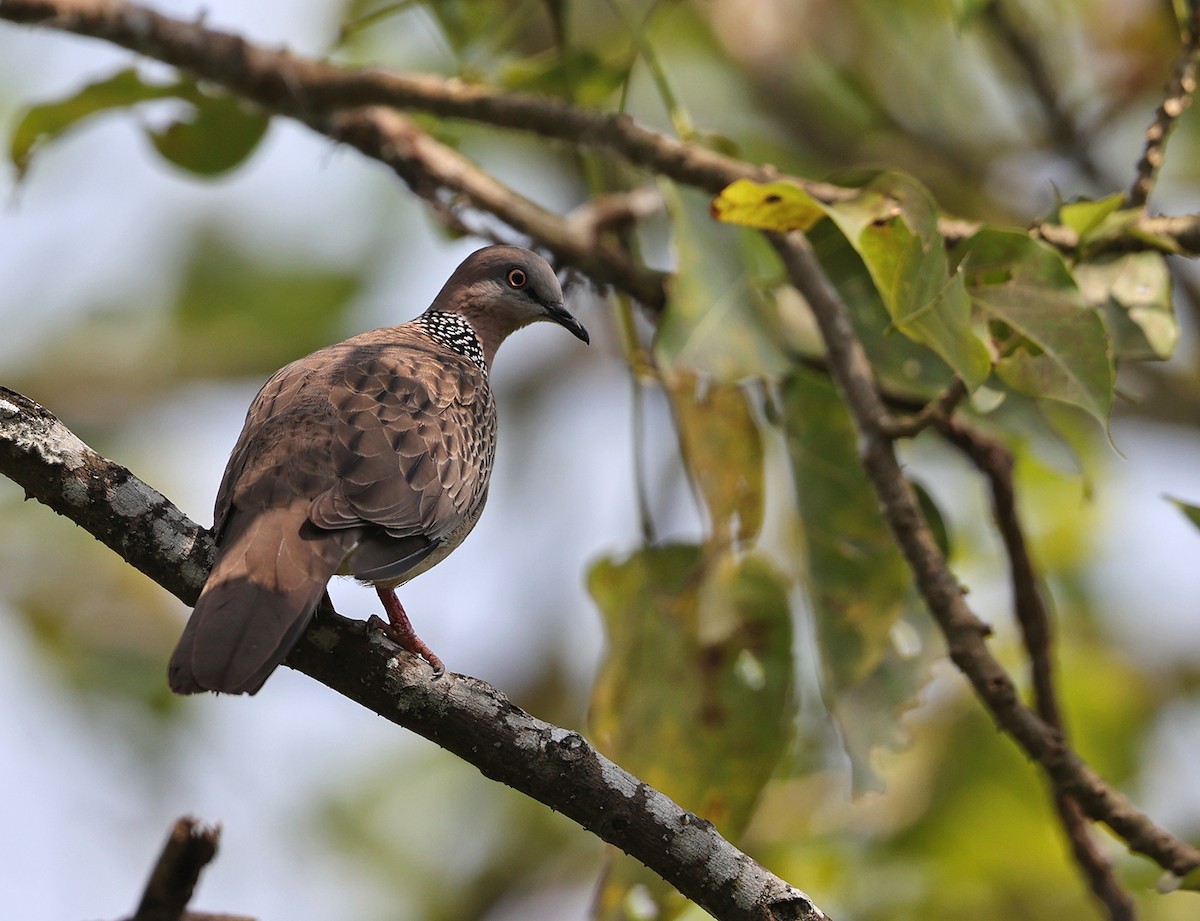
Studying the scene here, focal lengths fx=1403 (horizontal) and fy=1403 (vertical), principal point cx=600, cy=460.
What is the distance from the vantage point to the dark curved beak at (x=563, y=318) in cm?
486

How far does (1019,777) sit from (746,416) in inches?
115

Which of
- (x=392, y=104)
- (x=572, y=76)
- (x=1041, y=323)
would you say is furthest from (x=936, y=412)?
(x=392, y=104)

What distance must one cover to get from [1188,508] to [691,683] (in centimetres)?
166

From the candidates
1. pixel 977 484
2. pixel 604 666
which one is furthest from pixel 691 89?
pixel 604 666

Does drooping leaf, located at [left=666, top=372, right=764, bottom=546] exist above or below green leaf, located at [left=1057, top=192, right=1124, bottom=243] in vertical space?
below

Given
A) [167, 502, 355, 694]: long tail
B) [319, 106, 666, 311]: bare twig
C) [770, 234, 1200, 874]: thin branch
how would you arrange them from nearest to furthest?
[167, 502, 355, 694]: long tail < [770, 234, 1200, 874]: thin branch < [319, 106, 666, 311]: bare twig

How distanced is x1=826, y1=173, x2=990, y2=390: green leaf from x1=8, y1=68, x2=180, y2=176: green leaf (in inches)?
123

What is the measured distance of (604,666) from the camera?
4711 mm

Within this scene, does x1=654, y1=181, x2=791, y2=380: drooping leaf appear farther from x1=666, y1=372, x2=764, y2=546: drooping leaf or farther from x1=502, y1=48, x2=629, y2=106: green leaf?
x1=502, y1=48, x2=629, y2=106: green leaf

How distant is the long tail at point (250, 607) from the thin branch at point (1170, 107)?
267 centimetres

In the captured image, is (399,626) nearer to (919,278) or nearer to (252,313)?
(919,278)

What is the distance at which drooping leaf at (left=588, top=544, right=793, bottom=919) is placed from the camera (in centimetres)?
452

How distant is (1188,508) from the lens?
3.77m

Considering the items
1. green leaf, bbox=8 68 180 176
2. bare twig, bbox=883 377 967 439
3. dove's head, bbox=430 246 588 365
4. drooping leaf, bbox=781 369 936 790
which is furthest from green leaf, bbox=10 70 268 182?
bare twig, bbox=883 377 967 439
